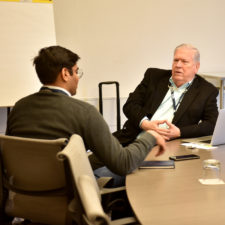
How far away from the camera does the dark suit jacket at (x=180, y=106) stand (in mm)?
2449

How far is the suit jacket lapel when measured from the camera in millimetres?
2535

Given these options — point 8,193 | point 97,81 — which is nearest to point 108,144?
point 8,193

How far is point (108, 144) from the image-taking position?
147 cm

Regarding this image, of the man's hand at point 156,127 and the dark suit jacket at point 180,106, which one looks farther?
the dark suit jacket at point 180,106

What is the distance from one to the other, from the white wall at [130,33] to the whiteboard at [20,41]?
45cm

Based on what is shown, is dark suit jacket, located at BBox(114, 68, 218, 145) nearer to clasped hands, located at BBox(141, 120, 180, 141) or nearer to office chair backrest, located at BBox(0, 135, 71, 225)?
clasped hands, located at BBox(141, 120, 180, 141)

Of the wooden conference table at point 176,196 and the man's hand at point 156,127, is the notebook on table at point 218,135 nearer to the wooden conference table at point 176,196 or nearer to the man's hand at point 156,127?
the man's hand at point 156,127

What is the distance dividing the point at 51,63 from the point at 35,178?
1.79 ft

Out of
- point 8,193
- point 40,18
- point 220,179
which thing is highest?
point 40,18

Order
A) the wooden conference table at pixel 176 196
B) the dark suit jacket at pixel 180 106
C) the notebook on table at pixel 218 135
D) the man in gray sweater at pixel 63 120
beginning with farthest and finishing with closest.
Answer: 1. the dark suit jacket at pixel 180 106
2. the notebook on table at pixel 218 135
3. the man in gray sweater at pixel 63 120
4. the wooden conference table at pixel 176 196

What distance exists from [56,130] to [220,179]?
732 millimetres

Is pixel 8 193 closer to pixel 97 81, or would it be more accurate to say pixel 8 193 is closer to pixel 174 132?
pixel 174 132

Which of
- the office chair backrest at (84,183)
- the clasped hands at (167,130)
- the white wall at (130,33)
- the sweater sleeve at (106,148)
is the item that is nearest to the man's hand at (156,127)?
the clasped hands at (167,130)

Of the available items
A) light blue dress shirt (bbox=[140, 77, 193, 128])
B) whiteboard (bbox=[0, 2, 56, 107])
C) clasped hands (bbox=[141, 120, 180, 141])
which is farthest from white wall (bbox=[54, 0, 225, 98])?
clasped hands (bbox=[141, 120, 180, 141])
